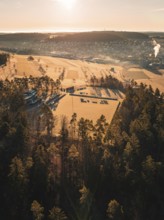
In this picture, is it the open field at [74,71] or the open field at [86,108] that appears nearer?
the open field at [86,108]

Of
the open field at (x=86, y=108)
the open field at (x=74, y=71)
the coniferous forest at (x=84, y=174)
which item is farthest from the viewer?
the open field at (x=74, y=71)

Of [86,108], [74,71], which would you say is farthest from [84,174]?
[74,71]

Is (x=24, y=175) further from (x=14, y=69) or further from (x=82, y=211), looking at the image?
(x=14, y=69)

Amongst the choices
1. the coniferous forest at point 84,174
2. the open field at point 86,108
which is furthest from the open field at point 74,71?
the coniferous forest at point 84,174

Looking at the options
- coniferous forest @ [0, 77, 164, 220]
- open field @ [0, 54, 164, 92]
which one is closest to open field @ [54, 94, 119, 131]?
coniferous forest @ [0, 77, 164, 220]

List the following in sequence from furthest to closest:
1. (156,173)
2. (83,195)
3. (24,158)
Result: (24,158) < (156,173) < (83,195)

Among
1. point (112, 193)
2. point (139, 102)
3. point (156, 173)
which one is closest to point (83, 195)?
point (112, 193)

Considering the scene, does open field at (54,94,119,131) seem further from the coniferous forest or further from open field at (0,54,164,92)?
open field at (0,54,164,92)

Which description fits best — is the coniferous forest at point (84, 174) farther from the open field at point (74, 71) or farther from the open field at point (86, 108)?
the open field at point (74, 71)
